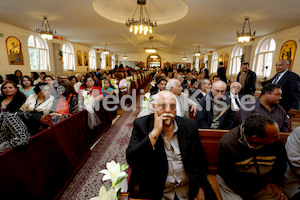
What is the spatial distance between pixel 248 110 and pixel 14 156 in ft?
10.3

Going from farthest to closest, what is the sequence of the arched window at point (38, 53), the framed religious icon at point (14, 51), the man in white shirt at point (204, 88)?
the arched window at point (38, 53)
the framed religious icon at point (14, 51)
the man in white shirt at point (204, 88)

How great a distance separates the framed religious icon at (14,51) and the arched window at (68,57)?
16.5 feet

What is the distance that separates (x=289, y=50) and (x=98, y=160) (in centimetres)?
1015

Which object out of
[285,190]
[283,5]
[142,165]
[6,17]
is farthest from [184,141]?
[6,17]

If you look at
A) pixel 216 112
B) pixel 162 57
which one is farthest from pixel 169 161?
pixel 162 57

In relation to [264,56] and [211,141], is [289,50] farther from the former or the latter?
[211,141]

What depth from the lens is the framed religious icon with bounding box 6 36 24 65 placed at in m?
7.95

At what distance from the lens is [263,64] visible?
10336 mm

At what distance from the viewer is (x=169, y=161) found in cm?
153

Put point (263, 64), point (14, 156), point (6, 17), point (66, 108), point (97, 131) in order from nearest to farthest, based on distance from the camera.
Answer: point (14, 156)
point (66, 108)
point (97, 131)
point (6, 17)
point (263, 64)

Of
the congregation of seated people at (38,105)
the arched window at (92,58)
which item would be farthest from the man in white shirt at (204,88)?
the arched window at (92,58)

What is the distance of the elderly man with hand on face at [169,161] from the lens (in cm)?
146

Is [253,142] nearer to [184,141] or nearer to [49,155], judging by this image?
[184,141]

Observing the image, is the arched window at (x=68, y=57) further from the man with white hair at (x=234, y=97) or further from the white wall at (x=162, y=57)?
the man with white hair at (x=234, y=97)
